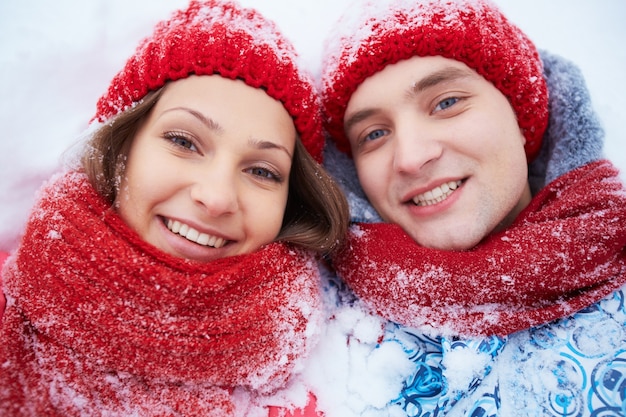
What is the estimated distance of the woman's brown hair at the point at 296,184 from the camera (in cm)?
150

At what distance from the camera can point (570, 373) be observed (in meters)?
1.38

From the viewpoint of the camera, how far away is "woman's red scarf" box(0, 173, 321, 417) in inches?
50.0

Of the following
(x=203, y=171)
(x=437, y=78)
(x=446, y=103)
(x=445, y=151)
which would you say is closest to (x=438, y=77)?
(x=437, y=78)

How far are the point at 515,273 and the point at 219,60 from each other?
1188mm

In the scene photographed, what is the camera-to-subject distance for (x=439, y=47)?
166cm

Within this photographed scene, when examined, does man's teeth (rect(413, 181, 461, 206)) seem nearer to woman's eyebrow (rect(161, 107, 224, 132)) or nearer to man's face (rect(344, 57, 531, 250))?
man's face (rect(344, 57, 531, 250))

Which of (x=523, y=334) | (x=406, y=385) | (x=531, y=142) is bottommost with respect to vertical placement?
(x=406, y=385)

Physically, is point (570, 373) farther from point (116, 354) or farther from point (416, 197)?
point (116, 354)

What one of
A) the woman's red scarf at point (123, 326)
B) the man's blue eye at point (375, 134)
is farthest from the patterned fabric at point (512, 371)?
the man's blue eye at point (375, 134)

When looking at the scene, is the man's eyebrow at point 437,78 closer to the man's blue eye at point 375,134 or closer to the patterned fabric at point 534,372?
the man's blue eye at point 375,134

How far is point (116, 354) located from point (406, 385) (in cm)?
89

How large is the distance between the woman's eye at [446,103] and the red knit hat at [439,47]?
146mm

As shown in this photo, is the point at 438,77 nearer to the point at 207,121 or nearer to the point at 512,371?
the point at 207,121

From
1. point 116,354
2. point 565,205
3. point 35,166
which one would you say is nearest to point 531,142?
point 565,205
